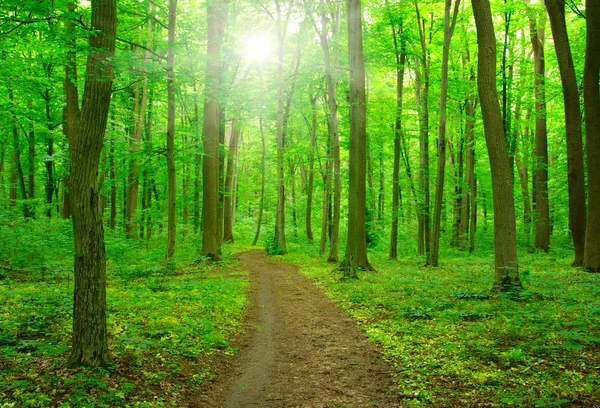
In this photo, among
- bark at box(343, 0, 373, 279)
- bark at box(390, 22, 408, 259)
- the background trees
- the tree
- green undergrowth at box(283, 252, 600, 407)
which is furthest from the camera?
bark at box(390, 22, 408, 259)

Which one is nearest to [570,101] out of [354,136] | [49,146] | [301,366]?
[354,136]

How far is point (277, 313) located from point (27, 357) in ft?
17.6

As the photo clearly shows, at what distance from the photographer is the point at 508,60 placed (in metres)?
19.0

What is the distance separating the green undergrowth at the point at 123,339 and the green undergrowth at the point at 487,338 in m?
2.94

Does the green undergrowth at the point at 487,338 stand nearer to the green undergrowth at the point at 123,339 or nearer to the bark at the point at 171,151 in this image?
the green undergrowth at the point at 123,339

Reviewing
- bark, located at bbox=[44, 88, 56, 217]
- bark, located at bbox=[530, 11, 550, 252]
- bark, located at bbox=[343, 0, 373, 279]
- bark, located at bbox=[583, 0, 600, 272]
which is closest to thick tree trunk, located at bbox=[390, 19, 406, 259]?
bark, located at bbox=[343, 0, 373, 279]

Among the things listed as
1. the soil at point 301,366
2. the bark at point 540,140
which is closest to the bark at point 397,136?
the bark at point 540,140

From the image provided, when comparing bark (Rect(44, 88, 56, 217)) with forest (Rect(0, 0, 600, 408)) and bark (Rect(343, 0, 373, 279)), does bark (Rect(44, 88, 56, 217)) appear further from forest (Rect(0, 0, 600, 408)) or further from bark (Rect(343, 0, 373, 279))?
bark (Rect(343, 0, 373, 279))

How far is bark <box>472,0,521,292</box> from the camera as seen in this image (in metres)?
8.59

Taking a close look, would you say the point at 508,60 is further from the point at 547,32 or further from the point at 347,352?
→ the point at 347,352

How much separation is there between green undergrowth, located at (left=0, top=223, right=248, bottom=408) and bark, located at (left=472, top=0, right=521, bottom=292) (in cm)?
633

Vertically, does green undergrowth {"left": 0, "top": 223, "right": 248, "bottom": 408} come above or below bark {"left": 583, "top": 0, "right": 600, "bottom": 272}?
below

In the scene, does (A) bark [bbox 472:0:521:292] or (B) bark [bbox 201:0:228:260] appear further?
(B) bark [bbox 201:0:228:260]

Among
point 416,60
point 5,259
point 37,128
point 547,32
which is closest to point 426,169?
point 416,60
